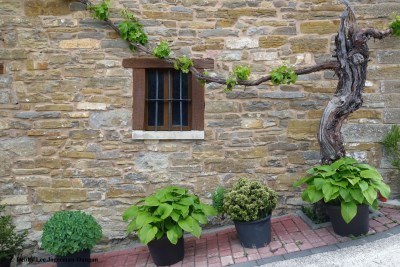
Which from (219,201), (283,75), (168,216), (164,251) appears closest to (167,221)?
(168,216)

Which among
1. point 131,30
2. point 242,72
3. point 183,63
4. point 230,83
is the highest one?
point 131,30

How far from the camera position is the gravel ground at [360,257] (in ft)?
10.6

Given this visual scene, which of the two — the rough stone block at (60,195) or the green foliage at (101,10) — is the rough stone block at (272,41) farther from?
the rough stone block at (60,195)

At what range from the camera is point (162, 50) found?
4.37 m

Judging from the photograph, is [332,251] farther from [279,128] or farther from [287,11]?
[287,11]

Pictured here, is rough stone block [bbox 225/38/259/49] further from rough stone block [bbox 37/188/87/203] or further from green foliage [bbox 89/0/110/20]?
rough stone block [bbox 37/188/87/203]

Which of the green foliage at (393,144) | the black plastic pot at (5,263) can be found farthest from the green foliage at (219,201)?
the black plastic pot at (5,263)

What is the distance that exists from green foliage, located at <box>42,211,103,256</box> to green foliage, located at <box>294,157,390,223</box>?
2277mm

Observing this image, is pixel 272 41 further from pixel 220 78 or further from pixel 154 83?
pixel 154 83

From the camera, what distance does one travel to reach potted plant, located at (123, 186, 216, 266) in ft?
11.8

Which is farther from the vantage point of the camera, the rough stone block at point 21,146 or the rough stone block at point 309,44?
the rough stone block at point 309,44

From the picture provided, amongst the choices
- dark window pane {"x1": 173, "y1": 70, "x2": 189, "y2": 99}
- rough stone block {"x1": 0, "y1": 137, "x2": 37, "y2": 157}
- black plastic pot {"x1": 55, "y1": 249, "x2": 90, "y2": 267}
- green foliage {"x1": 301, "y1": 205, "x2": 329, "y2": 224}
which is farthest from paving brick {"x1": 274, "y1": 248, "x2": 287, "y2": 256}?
rough stone block {"x1": 0, "y1": 137, "x2": 37, "y2": 157}

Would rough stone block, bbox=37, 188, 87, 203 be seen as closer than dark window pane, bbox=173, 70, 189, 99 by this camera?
Yes

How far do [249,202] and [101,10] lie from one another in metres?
2.78
